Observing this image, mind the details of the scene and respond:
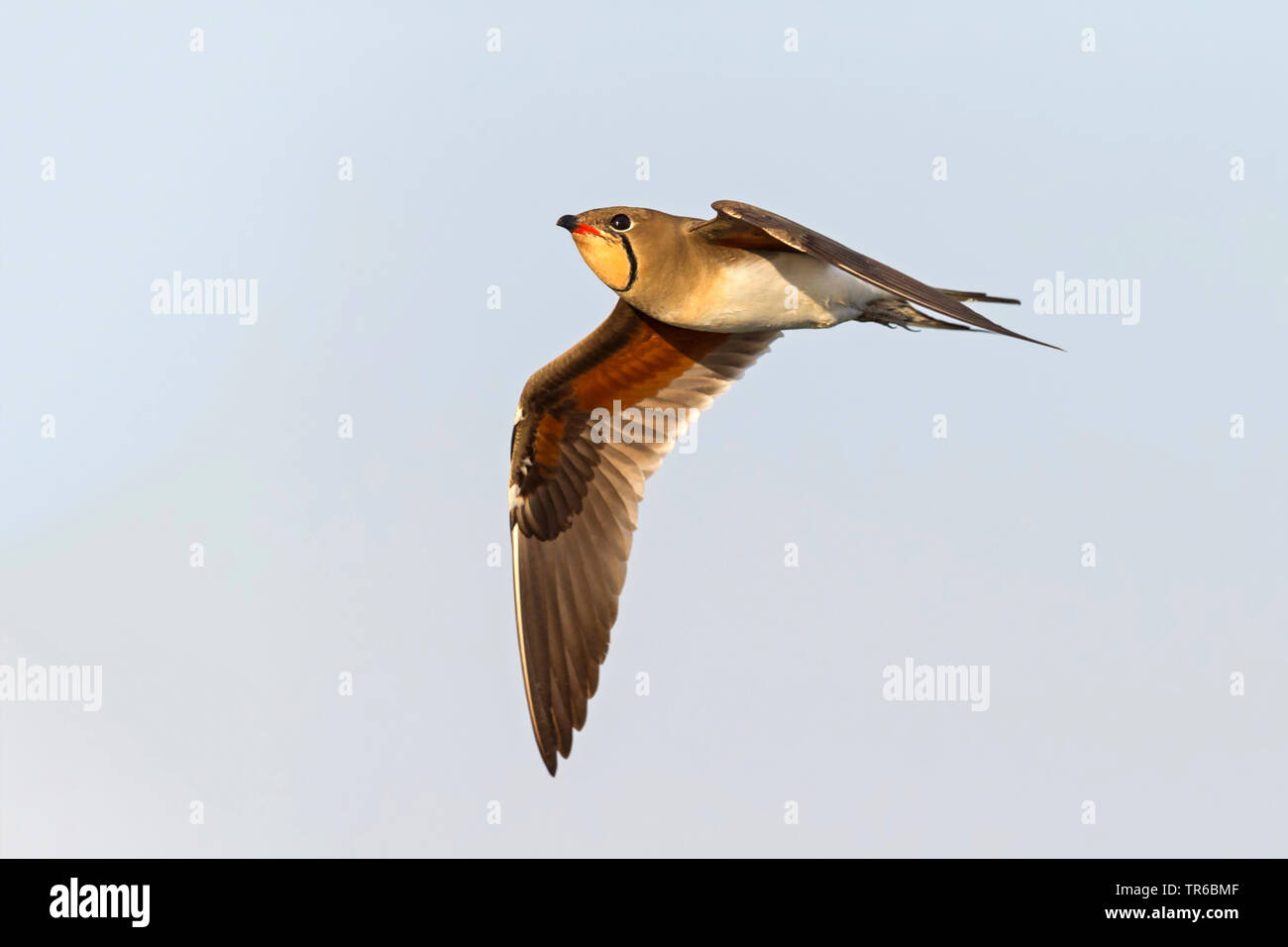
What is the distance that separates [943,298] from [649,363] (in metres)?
3.25

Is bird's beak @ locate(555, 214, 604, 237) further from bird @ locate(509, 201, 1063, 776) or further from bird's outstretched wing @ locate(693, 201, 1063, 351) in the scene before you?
bird's outstretched wing @ locate(693, 201, 1063, 351)

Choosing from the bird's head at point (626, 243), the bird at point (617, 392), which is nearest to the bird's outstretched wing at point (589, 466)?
the bird at point (617, 392)

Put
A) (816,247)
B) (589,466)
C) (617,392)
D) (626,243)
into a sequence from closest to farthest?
(816,247) < (626,243) < (617,392) < (589,466)

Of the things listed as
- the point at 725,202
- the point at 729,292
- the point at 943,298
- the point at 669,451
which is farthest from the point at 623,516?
the point at 943,298

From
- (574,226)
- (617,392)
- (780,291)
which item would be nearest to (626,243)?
(574,226)

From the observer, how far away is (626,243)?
29.5ft

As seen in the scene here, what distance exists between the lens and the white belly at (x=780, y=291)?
8.98m

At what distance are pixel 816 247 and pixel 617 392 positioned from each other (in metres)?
2.93

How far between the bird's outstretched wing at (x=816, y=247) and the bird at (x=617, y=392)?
46mm

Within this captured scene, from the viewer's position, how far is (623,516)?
1062 cm

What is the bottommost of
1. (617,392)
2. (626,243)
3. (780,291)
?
(617,392)

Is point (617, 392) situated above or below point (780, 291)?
below

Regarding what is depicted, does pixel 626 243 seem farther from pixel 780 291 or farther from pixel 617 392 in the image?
pixel 617 392

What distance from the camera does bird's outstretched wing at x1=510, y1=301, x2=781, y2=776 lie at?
10.3m
